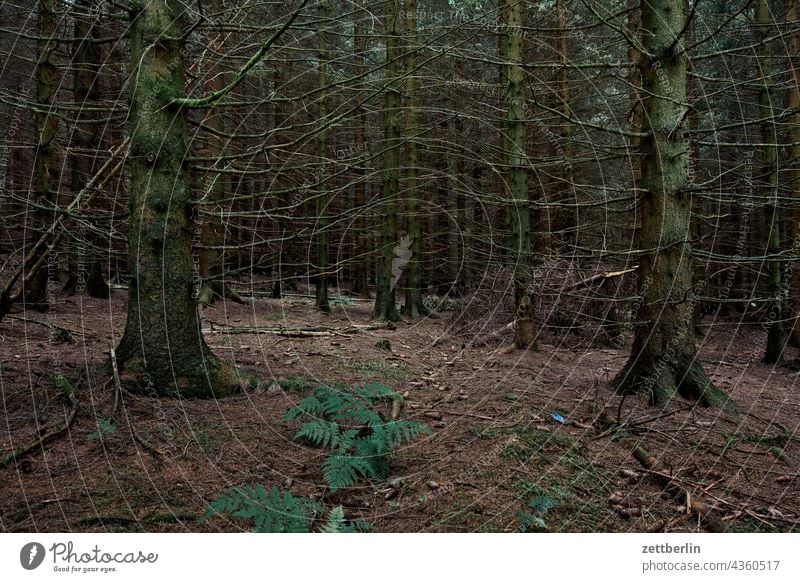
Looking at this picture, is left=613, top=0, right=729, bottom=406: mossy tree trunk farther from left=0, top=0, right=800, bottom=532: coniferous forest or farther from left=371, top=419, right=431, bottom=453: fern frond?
left=371, top=419, right=431, bottom=453: fern frond

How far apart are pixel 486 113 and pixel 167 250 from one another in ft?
24.5

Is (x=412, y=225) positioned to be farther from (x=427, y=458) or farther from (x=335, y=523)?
(x=335, y=523)

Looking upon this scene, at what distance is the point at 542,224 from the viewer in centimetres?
1511

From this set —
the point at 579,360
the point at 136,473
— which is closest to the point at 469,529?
the point at 136,473

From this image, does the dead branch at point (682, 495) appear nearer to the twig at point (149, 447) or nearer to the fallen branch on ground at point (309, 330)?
the twig at point (149, 447)

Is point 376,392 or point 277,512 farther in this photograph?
point 376,392

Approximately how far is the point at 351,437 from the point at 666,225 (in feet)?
12.5

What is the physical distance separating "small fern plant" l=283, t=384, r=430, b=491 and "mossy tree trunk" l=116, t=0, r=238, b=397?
4.18ft

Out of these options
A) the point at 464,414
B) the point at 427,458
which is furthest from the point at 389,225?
the point at 427,458

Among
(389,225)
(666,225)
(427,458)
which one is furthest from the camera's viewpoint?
(389,225)

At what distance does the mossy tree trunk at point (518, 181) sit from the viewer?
24.4 feet

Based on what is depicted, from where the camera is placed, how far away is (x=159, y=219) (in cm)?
399

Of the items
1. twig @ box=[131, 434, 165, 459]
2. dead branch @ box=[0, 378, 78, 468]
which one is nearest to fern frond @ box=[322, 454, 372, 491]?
twig @ box=[131, 434, 165, 459]

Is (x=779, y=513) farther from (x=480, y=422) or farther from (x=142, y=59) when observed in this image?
(x=142, y=59)
